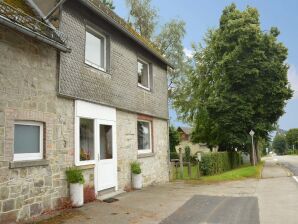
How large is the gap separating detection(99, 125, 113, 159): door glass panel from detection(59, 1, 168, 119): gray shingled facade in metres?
0.87

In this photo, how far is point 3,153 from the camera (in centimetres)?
700

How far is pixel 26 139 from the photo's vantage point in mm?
7910

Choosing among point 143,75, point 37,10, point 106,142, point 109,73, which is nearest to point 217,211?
point 106,142

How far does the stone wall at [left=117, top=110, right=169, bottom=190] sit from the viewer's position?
40.8ft

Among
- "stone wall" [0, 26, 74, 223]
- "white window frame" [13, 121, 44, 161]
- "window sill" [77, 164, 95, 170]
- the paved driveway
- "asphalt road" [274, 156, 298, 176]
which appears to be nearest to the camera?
"stone wall" [0, 26, 74, 223]

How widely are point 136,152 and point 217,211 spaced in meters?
5.29

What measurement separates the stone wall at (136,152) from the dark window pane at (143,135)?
1.23 ft

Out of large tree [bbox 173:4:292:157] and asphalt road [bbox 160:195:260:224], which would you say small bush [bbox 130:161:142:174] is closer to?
asphalt road [bbox 160:195:260:224]

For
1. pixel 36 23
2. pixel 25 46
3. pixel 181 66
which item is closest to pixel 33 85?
pixel 25 46

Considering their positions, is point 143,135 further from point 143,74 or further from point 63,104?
point 63,104

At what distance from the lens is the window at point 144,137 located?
14.5 metres

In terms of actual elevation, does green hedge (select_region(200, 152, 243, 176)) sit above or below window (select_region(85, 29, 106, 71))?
below

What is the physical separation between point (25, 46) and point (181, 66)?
28.5m

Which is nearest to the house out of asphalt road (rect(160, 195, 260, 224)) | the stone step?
the stone step
